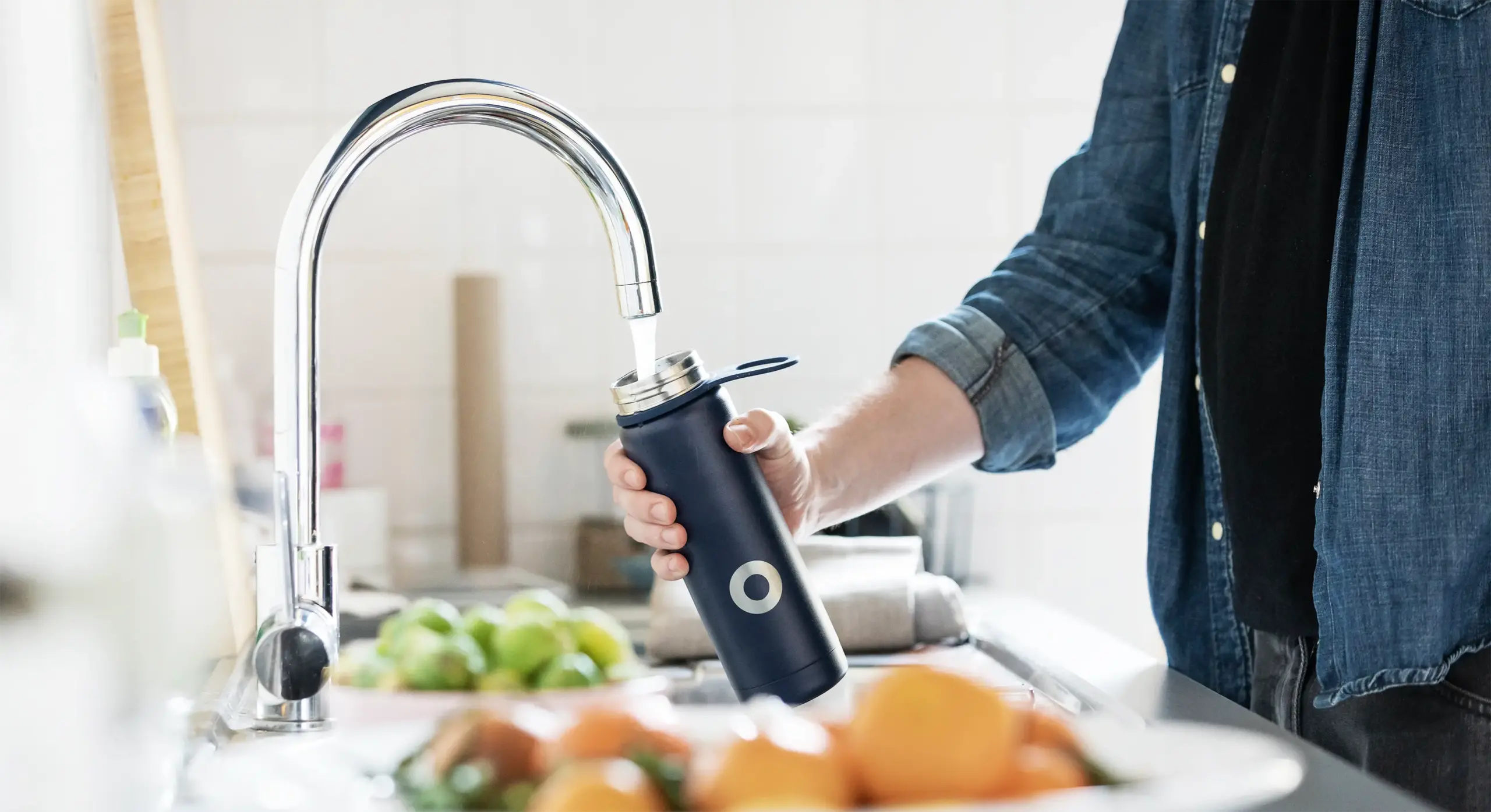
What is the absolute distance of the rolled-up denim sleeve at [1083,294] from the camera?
0.83m

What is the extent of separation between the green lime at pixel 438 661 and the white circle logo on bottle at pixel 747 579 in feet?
0.95

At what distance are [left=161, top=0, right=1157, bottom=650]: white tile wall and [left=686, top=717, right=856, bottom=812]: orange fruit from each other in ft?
4.53

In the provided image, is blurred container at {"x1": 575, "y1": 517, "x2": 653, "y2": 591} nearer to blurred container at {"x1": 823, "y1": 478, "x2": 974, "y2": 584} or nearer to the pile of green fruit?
blurred container at {"x1": 823, "y1": 478, "x2": 974, "y2": 584}

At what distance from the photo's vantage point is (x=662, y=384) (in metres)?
0.51

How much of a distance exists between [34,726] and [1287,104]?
765 millimetres

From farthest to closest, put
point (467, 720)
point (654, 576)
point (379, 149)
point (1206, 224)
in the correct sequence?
point (654, 576), point (1206, 224), point (379, 149), point (467, 720)

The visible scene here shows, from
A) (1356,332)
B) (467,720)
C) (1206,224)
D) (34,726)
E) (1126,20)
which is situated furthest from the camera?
(1126,20)

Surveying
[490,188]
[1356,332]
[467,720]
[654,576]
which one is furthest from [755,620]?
[490,188]

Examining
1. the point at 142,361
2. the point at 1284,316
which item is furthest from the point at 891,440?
the point at 142,361

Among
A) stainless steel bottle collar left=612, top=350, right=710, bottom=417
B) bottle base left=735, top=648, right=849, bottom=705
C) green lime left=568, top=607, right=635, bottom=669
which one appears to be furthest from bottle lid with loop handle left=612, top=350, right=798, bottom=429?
green lime left=568, top=607, right=635, bottom=669

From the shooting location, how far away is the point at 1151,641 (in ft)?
5.73

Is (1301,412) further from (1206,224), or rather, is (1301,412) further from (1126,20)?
(1126,20)

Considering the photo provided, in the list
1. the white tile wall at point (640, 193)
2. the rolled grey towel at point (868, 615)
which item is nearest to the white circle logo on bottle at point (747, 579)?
the rolled grey towel at point (868, 615)

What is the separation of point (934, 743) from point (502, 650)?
0.62 metres
